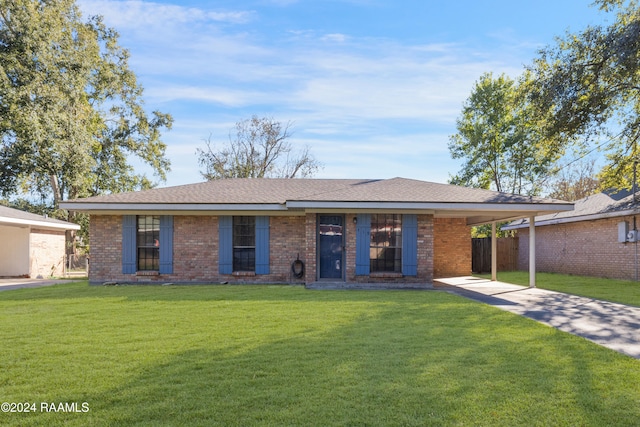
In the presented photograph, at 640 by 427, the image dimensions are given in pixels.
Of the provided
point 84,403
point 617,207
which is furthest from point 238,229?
point 617,207

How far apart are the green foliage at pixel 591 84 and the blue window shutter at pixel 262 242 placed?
1022 cm

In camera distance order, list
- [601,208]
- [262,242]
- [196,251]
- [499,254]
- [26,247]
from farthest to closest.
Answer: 1. [499,254]
2. [26,247]
3. [601,208]
4. [196,251]
5. [262,242]

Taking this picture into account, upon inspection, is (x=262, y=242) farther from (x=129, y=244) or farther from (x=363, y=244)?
(x=129, y=244)

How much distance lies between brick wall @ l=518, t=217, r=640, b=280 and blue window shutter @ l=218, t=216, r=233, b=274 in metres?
13.9

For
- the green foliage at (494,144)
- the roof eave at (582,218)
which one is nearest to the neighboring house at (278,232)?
the roof eave at (582,218)

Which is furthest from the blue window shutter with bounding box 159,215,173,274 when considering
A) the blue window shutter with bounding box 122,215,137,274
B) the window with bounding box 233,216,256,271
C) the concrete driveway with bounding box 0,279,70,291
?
the concrete driveway with bounding box 0,279,70,291

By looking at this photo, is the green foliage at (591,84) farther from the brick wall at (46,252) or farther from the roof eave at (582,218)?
the brick wall at (46,252)

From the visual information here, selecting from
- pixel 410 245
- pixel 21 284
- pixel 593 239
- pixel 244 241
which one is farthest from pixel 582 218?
pixel 21 284

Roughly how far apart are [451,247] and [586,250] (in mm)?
5619

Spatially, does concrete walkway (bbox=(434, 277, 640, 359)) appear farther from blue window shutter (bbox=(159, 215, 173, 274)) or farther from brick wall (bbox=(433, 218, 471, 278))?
blue window shutter (bbox=(159, 215, 173, 274))

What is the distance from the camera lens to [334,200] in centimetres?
1276

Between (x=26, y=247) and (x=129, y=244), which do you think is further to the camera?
(x=26, y=247)

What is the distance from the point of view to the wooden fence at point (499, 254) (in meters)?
21.1

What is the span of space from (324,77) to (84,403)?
55.1ft
